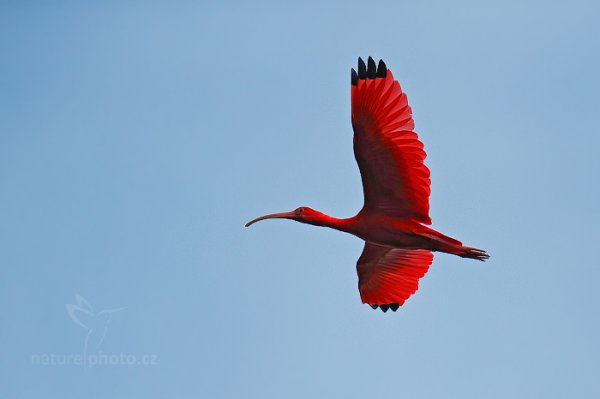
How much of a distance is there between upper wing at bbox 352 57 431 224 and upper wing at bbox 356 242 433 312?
2.01m

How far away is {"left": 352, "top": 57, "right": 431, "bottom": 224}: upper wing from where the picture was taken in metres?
16.3

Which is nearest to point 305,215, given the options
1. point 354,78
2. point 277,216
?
point 277,216

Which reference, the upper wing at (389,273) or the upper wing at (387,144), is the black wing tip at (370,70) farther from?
the upper wing at (389,273)

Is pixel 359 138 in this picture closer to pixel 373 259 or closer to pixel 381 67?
pixel 381 67

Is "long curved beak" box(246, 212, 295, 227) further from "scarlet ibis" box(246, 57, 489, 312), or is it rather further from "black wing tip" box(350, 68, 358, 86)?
"black wing tip" box(350, 68, 358, 86)

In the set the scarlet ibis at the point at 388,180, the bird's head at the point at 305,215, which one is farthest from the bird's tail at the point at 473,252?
the bird's head at the point at 305,215

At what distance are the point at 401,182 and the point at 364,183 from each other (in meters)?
0.73

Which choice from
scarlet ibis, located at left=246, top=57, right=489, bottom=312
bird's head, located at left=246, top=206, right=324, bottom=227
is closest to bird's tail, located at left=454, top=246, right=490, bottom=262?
scarlet ibis, located at left=246, top=57, right=489, bottom=312

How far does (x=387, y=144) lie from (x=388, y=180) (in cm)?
84

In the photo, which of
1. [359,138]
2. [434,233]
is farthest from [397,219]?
[359,138]

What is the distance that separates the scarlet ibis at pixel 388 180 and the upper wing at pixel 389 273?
0.15 feet

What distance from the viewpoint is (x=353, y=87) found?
16.4 metres

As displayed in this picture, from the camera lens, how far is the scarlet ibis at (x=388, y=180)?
16297 mm

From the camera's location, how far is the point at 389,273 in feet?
63.7
